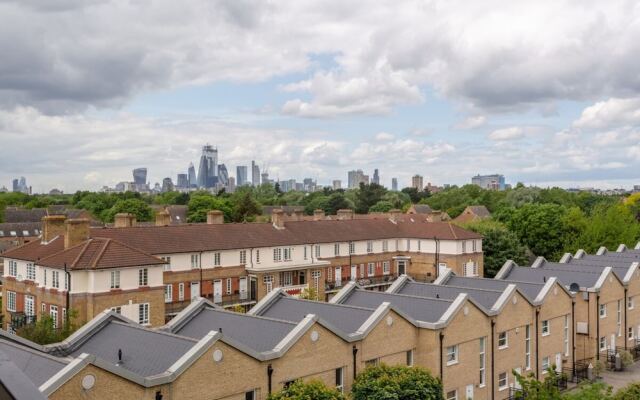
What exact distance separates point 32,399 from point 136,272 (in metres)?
48.3

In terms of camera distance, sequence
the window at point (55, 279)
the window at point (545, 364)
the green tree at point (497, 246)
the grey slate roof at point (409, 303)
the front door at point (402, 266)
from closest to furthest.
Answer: the grey slate roof at point (409, 303)
the window at point (545, 364)
the window at point (55, 279)
the green tree at point (497, 246)
the front door at point (402, 266)

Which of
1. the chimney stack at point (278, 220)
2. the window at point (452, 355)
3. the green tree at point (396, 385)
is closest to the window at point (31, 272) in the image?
the chimney stack at point (278, 220)

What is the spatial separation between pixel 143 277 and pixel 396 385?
106 ft

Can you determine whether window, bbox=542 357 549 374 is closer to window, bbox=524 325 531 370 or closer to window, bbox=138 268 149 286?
window, bbox=524 325 531 370

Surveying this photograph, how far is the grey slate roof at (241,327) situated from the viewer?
26422 mm

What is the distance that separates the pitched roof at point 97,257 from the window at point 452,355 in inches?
1117

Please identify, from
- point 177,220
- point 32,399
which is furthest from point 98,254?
point 177,220

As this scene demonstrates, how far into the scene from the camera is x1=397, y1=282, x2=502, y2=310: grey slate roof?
37194 mm

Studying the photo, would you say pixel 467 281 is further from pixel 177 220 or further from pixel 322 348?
pixel 177 220

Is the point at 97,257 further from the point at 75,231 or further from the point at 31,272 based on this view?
the point at 31,272

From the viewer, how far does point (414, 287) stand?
4031 cm

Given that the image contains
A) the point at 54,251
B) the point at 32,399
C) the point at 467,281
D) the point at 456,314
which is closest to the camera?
the point at 32,399

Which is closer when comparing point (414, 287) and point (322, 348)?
point (322, 348)

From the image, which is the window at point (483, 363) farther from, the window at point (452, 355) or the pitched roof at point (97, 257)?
the pitched roof at point (97, 257)
